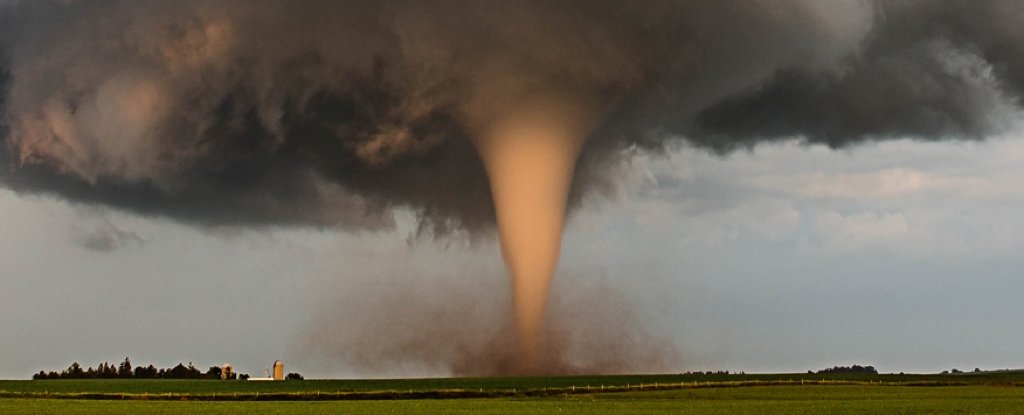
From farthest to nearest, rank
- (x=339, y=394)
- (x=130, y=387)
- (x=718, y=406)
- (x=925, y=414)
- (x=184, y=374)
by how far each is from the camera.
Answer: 1. (x=184, y=374)
2. (x=130, y=387)
3. (x=339, y=394)
4. (x=718, y=406)
5. (x=925, y=414)

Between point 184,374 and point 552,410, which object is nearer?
point 552,410

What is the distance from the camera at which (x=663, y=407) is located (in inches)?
2702

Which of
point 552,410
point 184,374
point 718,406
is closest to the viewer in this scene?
point 552,410

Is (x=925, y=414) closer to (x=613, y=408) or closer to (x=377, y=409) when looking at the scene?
(x=613, y=408)

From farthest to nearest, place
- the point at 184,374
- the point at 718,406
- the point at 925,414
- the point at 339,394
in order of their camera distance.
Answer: the point at 184,374 < the point at 339,394 < the point at 718,406 < the point at 925,414

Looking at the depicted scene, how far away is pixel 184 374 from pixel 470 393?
362ft

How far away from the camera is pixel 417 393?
108 meters

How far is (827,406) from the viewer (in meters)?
67.1

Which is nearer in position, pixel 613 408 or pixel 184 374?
pixel 613 408

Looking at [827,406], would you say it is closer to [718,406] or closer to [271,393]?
[718,406]

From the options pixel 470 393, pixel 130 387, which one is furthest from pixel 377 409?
pixel 130 387

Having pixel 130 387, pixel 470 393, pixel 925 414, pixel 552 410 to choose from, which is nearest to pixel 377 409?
pixel 552 410

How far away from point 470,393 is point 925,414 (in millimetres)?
58330

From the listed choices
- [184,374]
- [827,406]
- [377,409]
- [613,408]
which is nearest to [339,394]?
[377,409]
